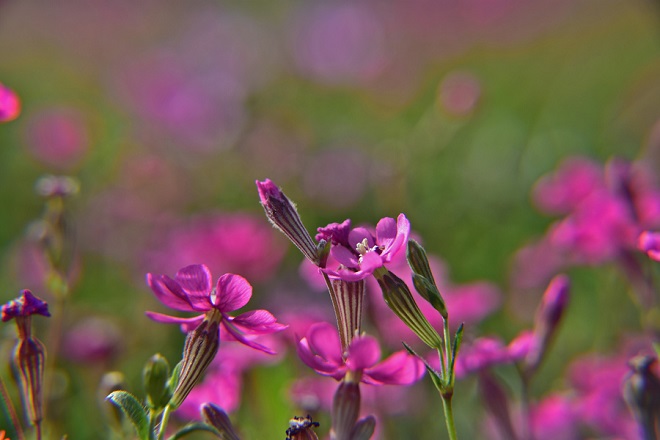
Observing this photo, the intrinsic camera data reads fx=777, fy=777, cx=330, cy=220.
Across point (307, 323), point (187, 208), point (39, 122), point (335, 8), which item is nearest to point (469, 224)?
point (187, 208)

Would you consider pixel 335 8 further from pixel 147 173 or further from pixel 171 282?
pixel 171 282

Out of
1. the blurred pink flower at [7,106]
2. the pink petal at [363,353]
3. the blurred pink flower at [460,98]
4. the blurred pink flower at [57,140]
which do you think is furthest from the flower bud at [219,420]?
the blurred pink flower at [57,140]

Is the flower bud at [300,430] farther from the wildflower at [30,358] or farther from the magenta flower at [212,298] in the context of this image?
the wildflower at [30,358]

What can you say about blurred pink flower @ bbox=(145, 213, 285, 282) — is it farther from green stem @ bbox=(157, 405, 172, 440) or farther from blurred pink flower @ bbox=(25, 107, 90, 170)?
blurred pink flower @ bbox=(25, 107, 90, 170)

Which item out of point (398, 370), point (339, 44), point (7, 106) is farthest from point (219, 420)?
point (339, 44)

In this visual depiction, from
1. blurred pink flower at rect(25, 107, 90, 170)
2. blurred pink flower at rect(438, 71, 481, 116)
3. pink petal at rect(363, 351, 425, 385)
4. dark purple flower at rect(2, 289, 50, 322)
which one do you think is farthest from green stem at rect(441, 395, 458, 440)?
blurred pink flower at rect(25, 107, 90, 170)
